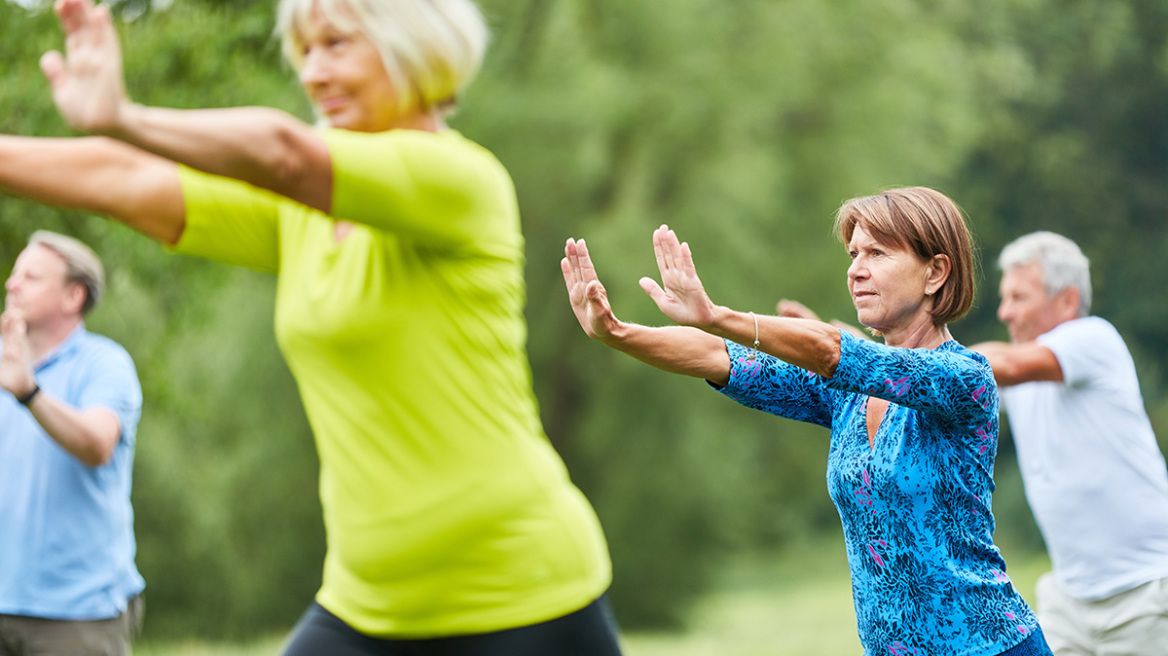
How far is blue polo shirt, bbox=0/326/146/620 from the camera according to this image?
383 centimetres

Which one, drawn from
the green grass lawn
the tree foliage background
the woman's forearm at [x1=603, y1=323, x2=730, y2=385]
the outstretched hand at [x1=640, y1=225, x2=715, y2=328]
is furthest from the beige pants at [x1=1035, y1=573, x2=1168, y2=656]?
the tree foliage background

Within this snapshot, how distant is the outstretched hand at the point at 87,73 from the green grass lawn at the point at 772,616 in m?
10.1

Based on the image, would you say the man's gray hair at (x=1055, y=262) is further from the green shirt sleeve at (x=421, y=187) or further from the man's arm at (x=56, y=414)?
the man's arm at (x=56, y=414)

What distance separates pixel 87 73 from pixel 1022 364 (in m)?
3.08

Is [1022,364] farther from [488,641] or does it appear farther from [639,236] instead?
[639,236]

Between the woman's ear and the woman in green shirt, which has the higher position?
the woman's ear

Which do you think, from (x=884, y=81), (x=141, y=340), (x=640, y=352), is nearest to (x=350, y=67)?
(x=640, y=352)

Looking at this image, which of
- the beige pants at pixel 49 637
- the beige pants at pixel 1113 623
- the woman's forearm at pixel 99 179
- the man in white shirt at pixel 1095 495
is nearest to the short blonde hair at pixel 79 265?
the beige pants at pixel 49 637

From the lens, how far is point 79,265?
4.22 meters

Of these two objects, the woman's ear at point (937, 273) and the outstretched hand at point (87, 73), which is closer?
the outstretched hand at point (87, 73)

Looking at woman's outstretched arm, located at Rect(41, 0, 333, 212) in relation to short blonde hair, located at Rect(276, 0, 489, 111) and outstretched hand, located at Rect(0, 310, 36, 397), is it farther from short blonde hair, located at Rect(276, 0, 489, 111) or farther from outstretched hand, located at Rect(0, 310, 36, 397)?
outstretched hand, located at Rect(0, 310, 36, 397)

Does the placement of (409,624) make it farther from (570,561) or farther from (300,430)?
(300,430)

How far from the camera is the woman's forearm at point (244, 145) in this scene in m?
1.61

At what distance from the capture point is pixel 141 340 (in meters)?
9.43
